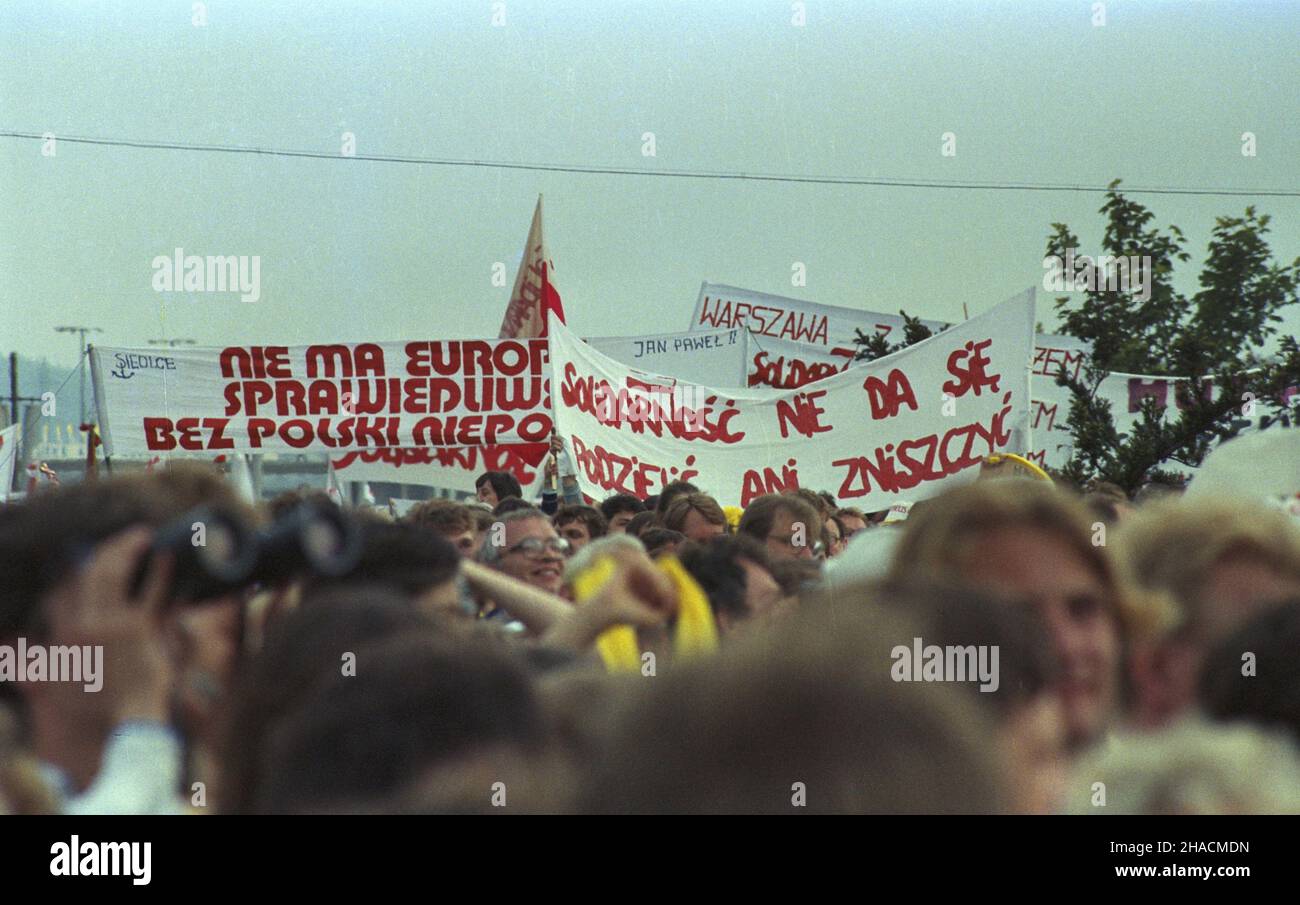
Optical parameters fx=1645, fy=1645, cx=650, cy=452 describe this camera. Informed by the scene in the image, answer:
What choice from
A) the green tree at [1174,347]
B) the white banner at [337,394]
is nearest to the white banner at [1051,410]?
the green tree at [1174,347]

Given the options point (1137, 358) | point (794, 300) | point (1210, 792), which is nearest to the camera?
point (1210, 792)

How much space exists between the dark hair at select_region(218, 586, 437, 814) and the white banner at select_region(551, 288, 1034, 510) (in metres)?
7.02

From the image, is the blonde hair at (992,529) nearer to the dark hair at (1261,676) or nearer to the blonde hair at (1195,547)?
the blonde hair at (1195,547)

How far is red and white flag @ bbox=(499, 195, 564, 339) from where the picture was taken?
39.0 feet

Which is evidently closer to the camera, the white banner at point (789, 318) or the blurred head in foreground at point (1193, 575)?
the blurred head in foreground at point (1193, 575)

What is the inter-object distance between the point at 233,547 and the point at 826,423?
7.49 meters

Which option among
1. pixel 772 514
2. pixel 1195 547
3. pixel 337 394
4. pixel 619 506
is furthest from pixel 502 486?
pixel 1195 547

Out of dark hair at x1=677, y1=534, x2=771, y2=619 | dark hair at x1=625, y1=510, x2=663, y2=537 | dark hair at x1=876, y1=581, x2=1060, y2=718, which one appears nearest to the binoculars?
dark hair at x1=876, y1=581, x2=1060, y2=718

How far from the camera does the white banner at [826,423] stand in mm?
9078

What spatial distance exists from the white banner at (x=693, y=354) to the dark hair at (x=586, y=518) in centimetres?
709
